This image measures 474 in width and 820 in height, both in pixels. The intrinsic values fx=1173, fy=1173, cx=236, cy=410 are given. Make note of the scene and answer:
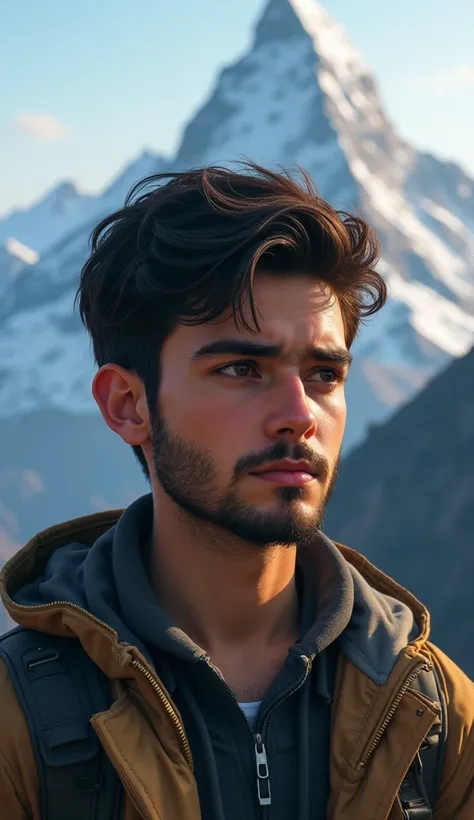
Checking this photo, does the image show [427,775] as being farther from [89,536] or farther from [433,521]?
[433,521]

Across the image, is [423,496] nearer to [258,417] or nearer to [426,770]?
[426,770]

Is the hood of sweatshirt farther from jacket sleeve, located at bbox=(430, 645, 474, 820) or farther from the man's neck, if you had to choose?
jacket sleeve, located at bbox=(430, 645, 474, 820)

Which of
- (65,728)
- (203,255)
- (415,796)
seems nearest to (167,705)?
(65,728)

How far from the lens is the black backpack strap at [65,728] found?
3740 mm

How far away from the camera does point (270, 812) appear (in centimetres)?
402

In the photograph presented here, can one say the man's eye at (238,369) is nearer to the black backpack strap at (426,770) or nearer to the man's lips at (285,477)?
the man's lips at (285,477)

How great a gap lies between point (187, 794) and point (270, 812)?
15.2 inches

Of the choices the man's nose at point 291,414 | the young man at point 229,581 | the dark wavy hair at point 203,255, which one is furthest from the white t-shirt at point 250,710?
the dark wavy hair at point 203,255

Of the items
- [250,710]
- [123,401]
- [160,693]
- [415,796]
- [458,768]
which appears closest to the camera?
[160,693]

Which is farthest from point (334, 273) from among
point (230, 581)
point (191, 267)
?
point (230, 581)

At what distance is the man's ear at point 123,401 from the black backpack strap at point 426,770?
54.9 inches

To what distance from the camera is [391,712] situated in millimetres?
4043

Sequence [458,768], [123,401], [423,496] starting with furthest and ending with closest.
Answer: [423,496] → [123,401] → [458,768]

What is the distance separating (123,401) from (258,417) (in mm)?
717
